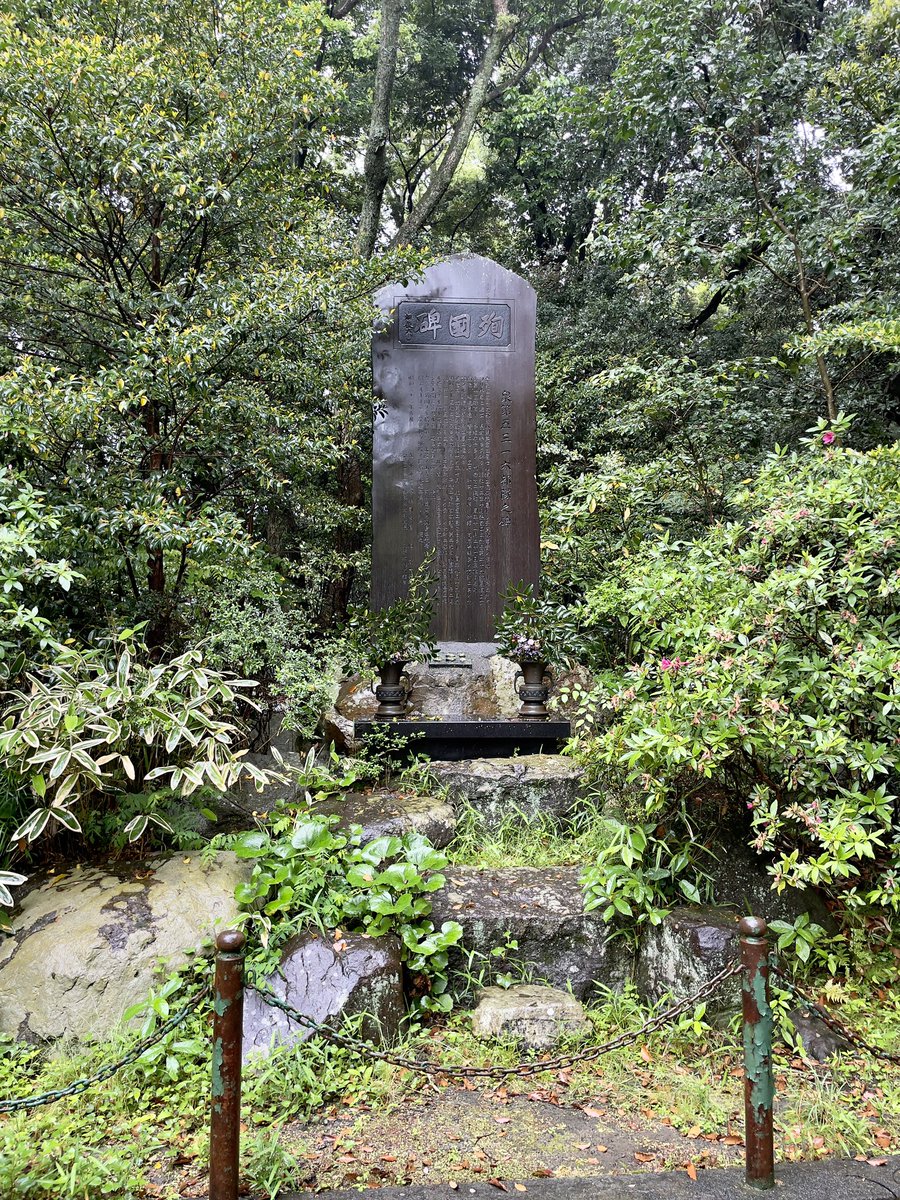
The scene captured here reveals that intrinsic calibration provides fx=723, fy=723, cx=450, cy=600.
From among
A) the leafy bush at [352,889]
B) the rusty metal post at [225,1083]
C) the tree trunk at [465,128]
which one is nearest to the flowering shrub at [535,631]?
the leafy bush at [352,889]

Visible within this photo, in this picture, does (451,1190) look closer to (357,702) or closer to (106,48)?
(357,702)

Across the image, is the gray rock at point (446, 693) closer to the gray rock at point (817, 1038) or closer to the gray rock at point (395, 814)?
the gray rock at point (395, 814)

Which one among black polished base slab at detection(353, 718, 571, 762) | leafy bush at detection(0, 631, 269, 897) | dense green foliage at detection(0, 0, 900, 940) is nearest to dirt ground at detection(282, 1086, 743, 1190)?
dense green foliage at detection(0, 0, 900, 940)

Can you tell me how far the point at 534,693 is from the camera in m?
4.95

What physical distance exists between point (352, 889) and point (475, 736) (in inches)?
63.5

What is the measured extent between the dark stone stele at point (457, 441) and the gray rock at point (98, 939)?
3.20m

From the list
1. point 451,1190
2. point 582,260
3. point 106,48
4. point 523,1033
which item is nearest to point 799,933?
point 523,1033

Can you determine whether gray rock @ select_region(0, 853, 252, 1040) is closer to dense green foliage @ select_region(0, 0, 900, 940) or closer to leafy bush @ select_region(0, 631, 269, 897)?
leafy bush @ select_region(0, 631, 269, 897)

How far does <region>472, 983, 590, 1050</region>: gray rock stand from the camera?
300 cm

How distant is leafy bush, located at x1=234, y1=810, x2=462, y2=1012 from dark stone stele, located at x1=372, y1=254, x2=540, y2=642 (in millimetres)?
2896

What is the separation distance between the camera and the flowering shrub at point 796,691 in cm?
303

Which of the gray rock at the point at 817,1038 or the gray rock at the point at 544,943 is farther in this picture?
the gray rock at the point at 544,943

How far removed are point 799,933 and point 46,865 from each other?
12.0 feet

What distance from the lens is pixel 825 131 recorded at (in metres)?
6.77
